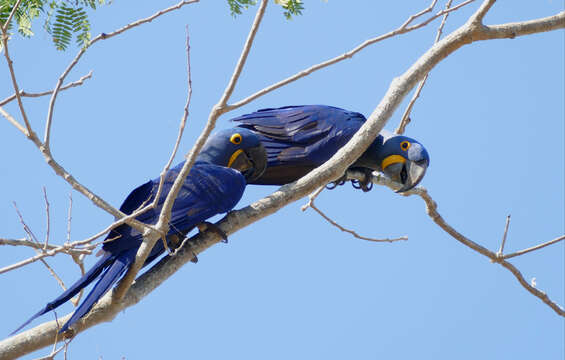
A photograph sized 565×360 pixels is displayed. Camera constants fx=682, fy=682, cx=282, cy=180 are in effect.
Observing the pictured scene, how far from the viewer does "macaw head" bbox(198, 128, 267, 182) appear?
15.0ft

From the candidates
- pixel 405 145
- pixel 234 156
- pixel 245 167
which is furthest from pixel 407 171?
pixel 234 156

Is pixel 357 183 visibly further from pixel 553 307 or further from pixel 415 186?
pixel 553 307

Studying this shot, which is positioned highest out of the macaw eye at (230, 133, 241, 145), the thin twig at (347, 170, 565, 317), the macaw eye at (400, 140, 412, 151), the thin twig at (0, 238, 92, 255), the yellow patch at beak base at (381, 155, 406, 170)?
the thin twig at (0, 238, 92, 255)

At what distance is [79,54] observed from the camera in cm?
305

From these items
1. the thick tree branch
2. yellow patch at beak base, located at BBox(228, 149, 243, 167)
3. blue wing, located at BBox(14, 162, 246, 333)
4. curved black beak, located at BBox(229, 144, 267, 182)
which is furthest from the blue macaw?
the thick tree branch

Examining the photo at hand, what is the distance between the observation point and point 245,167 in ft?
15.5

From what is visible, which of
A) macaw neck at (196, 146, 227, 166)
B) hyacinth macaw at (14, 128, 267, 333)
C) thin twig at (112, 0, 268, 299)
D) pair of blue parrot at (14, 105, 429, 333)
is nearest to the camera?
thin twig at (112, 0, 268, 299)

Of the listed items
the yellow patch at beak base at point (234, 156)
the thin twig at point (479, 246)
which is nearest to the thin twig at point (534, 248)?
the thin twig at point (479, 246)

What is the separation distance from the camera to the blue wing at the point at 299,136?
518 cm

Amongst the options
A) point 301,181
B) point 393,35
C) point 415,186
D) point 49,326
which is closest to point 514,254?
point 415,186

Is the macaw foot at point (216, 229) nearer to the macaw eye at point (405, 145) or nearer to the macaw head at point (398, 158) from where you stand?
the macaw head at point (398, 158)

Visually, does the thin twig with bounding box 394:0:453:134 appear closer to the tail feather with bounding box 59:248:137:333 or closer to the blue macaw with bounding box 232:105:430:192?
the blue macaw with bounding box 232:105:430:192

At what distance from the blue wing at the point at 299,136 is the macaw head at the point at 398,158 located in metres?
0.29

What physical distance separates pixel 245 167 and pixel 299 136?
670 mm
